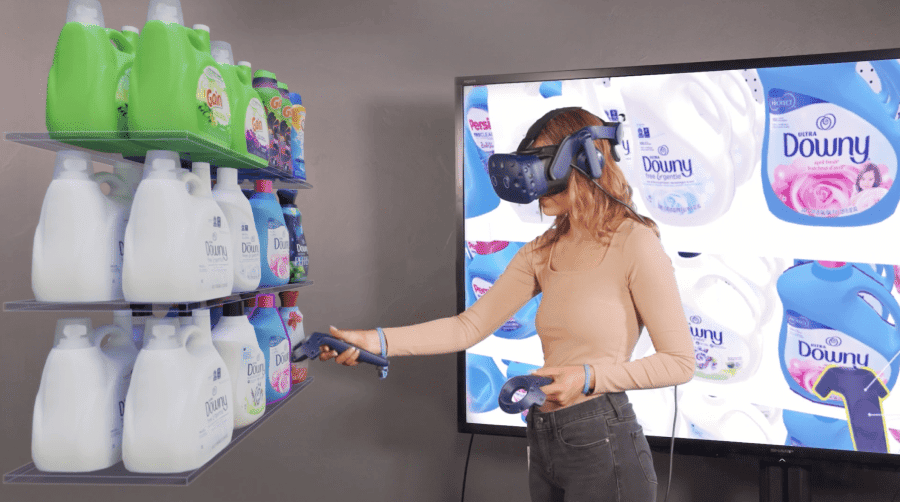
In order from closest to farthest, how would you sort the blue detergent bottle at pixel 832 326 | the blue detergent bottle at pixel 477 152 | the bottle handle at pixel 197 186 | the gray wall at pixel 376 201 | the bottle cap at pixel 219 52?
the bottle handle at pixel 197 186 < the bottle cap at pixel 219 52 < the blue detergent bottle at pixel 832 326 < the blue detergent bottle at pixel 477 152 < the gray wall at pixel 376 201

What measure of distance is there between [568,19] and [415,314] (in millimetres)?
1246

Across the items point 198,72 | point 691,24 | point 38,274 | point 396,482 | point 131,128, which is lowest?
point 396,482

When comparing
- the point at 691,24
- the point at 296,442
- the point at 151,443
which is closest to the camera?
the point at 151,443

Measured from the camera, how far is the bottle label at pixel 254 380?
1111 millimetres

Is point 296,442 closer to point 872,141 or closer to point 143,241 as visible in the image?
point 143,241

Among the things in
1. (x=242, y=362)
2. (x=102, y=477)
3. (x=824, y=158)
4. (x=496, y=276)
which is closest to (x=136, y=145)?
(x=242, y=362)

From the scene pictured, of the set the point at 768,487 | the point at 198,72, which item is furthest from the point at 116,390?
the point at 768,487

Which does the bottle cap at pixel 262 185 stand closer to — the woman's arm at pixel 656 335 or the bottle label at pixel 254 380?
the bottle label at pixel 254 380

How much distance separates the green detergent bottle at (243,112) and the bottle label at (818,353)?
160 centimetres

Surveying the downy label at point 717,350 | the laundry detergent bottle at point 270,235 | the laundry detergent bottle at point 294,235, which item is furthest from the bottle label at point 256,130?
the downy label at point 717,350

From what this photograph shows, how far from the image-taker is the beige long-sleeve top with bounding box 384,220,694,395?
116 cm

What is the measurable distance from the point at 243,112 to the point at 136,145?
24cm

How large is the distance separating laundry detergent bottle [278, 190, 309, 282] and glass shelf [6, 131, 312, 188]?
251mm

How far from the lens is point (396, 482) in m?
2.00
